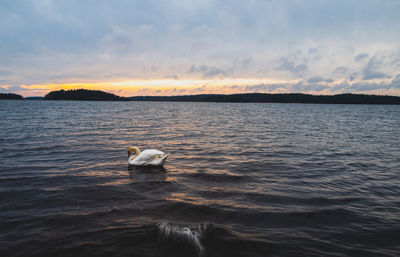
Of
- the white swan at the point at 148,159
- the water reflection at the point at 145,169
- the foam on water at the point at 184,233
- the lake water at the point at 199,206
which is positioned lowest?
the water reflection at the point at 145,169

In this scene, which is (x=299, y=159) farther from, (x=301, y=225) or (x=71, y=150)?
(x=71, y=150)

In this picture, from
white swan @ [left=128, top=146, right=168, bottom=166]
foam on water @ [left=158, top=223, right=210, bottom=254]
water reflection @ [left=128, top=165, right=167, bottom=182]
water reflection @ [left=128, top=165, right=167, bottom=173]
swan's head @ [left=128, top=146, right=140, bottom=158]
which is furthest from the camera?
swan's head @ [left=128, top=146, right=140, bottom=158]

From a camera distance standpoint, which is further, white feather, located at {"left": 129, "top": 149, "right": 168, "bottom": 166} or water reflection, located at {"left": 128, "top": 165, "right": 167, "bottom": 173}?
white feather, located at {"left": 129, "top": 149, "right": 168, "bottom": 166}

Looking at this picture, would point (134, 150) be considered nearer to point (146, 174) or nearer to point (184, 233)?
point (146, 174)

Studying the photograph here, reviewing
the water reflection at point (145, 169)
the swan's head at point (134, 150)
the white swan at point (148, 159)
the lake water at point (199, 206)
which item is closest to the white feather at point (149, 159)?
the white swan at point (148, 159)

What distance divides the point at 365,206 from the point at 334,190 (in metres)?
1.29

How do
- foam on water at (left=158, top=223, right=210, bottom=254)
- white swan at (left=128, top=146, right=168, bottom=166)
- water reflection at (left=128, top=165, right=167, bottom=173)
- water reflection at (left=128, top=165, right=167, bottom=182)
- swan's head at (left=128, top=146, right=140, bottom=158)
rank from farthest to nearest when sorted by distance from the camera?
swan's head at (left=128, top=146, right=140, bottom=158) → white swan at (left=128, top=146, right=168, bottom=166) → water reflection at (left=128, top=165, right=167, bottom=173) → water reflection at (left=128, top=165, right=167, bottom=182) → foam on water at (left=158, top=223, right=210, bottom=254)

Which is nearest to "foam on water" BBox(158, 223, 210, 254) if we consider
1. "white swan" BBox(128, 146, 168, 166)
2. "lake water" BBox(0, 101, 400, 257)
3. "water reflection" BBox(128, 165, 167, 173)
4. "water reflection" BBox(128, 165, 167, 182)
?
"lake water" BBox(0, 101, 400, 257)

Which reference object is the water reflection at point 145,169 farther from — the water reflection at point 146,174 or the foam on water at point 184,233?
the foam on water at point 184,233

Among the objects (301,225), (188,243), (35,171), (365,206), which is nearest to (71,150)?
(35,171)

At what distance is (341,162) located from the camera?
1230cm

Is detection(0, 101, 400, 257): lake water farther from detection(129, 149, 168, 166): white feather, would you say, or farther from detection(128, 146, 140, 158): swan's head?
detection(128, 146, 140, 158): swan's head

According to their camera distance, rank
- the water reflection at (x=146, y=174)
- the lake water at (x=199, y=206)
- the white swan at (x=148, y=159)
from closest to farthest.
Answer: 1. the lake water at (x=199, y=206)
2. the water reflection at (x=146, y=174)
3. the white swan at (x=148, y=159)

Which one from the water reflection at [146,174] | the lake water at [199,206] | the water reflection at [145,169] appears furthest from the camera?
the water reflection at [145,169]
